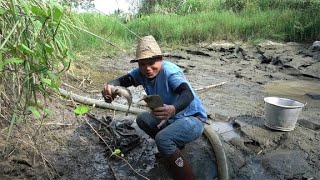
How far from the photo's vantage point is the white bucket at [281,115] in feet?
13.7

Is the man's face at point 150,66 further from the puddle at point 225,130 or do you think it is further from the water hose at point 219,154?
the puddle at point 225,130

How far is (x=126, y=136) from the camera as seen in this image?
4.04 m

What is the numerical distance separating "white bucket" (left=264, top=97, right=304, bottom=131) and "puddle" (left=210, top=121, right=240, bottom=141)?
442 mm

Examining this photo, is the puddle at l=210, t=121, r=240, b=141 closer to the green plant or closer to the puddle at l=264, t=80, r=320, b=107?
the puddle at l=264, t=80, r=320, b=107

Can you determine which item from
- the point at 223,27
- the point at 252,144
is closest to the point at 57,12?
the point at 252,144

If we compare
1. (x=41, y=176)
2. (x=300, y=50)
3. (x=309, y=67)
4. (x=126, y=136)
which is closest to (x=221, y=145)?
(x=126, y=136)

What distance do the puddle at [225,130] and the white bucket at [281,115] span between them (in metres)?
0.44

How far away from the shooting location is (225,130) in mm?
4492

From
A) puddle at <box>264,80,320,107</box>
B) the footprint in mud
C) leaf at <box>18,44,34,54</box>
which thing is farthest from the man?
puddle at <box>264,80,320,107</box>

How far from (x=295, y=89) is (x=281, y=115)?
9.27ft

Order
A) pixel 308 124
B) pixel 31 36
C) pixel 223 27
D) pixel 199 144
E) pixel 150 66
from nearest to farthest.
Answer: pixel 31 36 → pixel 150 66 → pixel 199 144 → pixel 308 124 → pixel 223 27

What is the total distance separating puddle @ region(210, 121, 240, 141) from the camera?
4.30 meters

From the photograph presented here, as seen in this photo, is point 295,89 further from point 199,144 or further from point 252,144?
point 199,144

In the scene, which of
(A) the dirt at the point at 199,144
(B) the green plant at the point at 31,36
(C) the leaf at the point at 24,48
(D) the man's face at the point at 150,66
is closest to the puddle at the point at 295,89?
(A) the dirt at the point at 199,144
